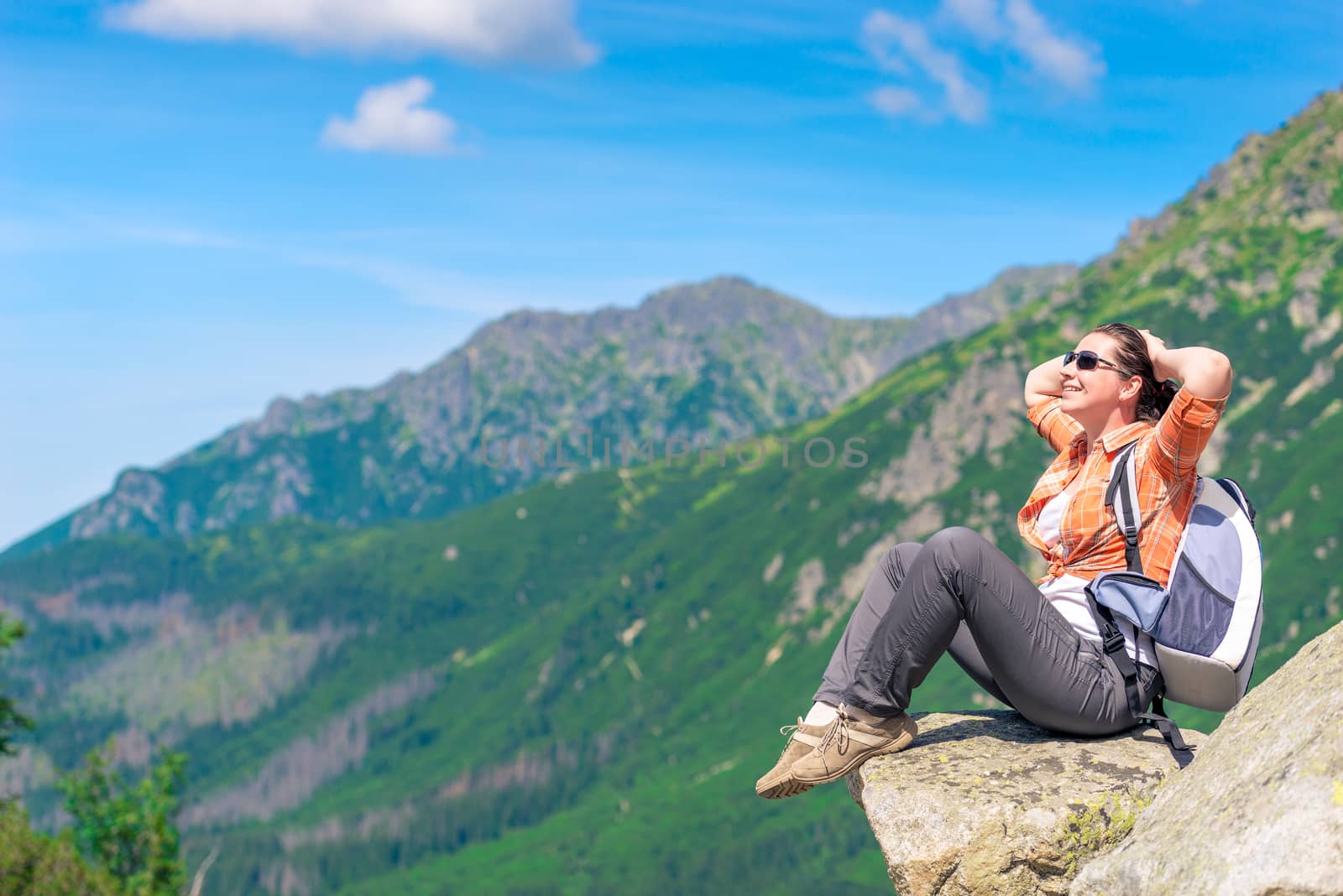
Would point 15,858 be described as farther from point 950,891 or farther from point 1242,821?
point 1242,821

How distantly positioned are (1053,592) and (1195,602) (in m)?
1.67

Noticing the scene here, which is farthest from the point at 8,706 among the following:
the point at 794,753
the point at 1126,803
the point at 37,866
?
the point at 1126,803

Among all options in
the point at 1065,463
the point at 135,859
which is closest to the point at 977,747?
the point at 1065,463

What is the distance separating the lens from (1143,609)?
11844mm

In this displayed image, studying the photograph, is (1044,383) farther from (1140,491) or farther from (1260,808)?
(1260,808)

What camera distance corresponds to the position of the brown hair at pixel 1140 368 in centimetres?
1305

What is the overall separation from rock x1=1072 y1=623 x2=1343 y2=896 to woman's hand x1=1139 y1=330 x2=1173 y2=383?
3.42 meters

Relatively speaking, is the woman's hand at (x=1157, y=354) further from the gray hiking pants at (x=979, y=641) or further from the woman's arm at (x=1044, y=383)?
the gray hiking pants at (x=979, y=641)

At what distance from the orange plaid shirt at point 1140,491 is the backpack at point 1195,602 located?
0.14m

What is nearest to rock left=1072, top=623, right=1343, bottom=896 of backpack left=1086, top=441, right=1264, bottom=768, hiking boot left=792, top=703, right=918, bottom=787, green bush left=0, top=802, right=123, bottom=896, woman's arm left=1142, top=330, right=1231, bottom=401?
backpack left=1086, top=441, right=1264, bottom=768

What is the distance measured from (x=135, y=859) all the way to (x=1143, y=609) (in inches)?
A: 2852

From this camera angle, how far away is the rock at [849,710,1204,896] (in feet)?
38.2

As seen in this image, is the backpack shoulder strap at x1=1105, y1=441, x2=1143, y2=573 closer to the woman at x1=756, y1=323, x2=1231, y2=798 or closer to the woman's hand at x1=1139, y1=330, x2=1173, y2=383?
the woman at x1=756, y1=323, x2=1231, y2=798

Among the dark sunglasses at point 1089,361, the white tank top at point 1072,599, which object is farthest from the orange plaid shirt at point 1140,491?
the dark sunglasses at point 1089,361
